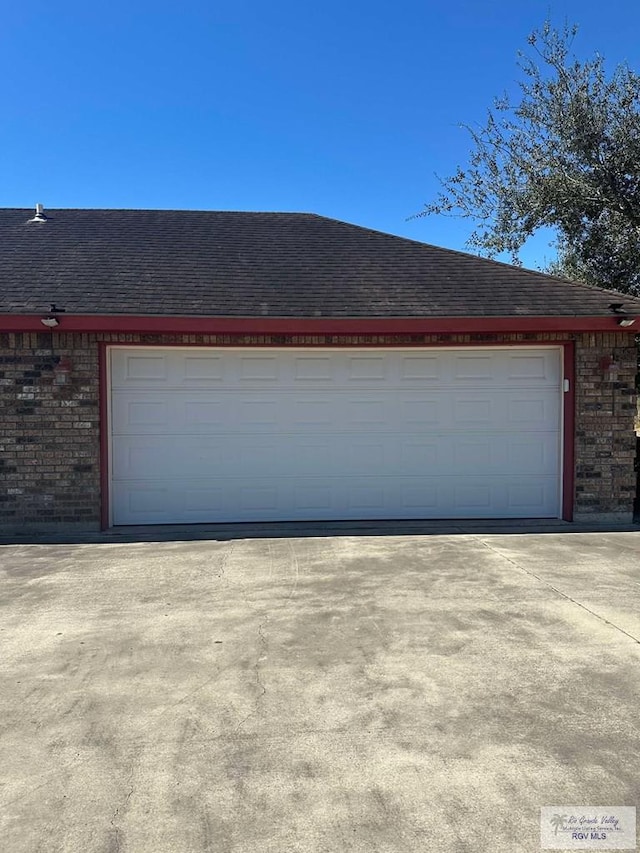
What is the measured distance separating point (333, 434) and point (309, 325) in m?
1.53

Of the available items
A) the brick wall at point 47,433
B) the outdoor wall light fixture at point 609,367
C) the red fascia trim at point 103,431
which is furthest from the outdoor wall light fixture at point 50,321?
the outdoor wall light fixture at point 609,367

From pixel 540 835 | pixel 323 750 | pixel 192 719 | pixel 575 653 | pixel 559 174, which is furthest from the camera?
pixel 559 174

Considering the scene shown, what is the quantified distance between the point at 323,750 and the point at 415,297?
6784mm

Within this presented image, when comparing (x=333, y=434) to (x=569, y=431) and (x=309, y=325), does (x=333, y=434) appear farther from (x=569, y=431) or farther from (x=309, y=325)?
(x=569, y=431)

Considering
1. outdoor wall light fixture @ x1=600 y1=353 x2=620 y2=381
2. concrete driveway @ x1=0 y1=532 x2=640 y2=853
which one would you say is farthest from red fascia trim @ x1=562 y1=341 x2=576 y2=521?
concrete driveway @ x1=0 y1=532 x2=640 y2=853

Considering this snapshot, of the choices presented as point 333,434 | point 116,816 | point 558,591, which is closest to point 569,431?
point 333,434

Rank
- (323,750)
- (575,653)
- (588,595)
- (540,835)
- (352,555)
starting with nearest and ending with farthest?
(540,835) < (323,750) < (575,653) < (588,595) < (352,555)

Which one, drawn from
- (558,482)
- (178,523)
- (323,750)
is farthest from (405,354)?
(323,750)

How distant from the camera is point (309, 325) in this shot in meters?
8.24

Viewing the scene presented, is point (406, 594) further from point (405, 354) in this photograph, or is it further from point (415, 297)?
point (415, 297)

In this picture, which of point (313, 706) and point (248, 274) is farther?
point (248, 274)

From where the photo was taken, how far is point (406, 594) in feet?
18.7

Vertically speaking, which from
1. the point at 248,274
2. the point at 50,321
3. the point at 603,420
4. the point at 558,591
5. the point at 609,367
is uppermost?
the point at 248,274

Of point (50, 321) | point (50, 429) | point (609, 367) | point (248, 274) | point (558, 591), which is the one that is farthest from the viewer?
point (248, 274)
